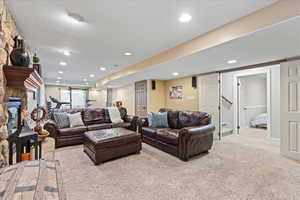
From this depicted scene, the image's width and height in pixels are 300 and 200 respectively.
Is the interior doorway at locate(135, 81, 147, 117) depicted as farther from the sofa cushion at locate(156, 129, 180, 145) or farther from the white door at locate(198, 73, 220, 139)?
the sofa cushion at locate(156, 129, 180, 145)

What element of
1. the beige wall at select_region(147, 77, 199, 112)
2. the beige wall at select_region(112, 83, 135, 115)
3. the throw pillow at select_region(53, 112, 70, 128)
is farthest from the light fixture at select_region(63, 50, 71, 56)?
the beige wall at select_region(112, 83, 135, 115)

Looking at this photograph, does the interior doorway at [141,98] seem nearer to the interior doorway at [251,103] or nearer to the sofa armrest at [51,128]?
the interior doorway at [251,103]

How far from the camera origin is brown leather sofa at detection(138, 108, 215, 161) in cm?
285

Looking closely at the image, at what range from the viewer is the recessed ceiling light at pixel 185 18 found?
205cm

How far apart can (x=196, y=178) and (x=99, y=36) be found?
2.98m

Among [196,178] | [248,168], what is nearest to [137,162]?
[196,178]

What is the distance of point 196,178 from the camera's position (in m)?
2.23

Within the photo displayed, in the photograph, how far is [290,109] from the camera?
3.08 m

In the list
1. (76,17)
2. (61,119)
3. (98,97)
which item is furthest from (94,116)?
(98,97)

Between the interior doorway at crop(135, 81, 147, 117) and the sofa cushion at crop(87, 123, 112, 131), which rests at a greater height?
the interior doorway at crop(135, 81, 147, 117)

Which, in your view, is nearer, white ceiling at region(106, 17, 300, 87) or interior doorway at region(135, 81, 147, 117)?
white ceiling at region(106, 17, 300, 87)

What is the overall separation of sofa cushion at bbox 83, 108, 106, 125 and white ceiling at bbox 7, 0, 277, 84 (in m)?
2.05

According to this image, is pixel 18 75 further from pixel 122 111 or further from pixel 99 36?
pixel 122 111

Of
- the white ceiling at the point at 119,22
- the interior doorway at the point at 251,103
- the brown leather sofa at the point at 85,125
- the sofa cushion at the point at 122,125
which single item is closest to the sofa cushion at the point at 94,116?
the brown leather sofa at the point at 85,125
